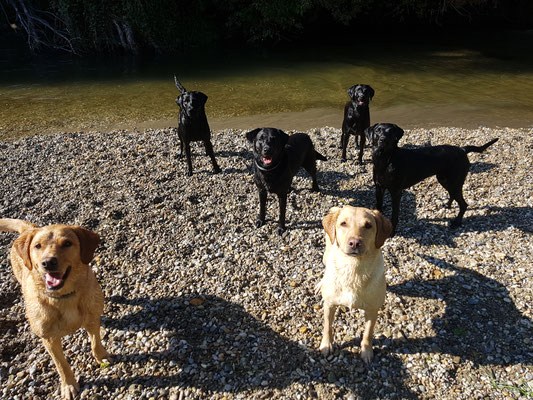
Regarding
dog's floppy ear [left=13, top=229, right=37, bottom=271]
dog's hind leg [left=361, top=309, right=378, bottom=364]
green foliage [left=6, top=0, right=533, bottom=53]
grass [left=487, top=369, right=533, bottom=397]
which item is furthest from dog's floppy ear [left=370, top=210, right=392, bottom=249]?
green foliage [left=6, top=0, right=533, bottom=53]

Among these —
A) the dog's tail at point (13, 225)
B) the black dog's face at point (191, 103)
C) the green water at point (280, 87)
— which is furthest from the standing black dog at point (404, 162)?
the green water at point (280, 87)

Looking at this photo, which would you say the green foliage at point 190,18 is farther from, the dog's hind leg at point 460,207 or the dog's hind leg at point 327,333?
the dog's hind leg at point 327,333

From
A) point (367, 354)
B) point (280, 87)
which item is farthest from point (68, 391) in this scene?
point (280, 87)

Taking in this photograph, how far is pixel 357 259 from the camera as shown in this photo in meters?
→ 3.10

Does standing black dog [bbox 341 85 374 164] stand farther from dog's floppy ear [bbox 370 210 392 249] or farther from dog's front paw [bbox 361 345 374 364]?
dog's front paw [bbox 361 345 374 364]

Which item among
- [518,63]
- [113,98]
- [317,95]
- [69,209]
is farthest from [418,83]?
[69,209]

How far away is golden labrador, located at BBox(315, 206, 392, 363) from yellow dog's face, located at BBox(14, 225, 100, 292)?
7.46 ft

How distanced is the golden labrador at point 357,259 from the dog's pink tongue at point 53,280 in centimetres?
239

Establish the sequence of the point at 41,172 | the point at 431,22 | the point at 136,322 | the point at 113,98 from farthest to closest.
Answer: the point at 431,22, the point at 113,98, the point at 41,172, the point at 136,322

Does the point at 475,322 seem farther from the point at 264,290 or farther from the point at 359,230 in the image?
the point at 264,290

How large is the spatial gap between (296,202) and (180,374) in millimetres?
3617

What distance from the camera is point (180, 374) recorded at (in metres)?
3.36

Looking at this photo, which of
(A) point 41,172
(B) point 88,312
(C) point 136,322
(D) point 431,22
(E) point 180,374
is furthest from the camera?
(D) point 431,22

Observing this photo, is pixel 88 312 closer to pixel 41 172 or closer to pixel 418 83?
pixel 41 172
